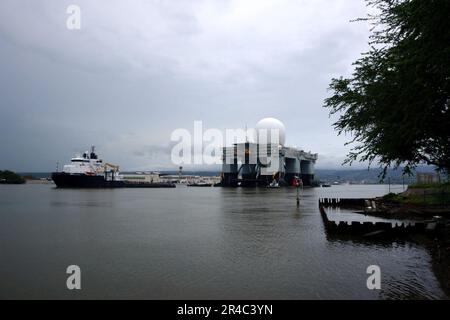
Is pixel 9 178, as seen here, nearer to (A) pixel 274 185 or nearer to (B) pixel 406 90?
(A) pixel 274 185

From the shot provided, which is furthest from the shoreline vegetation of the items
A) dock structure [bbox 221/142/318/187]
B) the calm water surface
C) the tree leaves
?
the tree leaves

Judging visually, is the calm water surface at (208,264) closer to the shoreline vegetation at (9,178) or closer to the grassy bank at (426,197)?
the grassy bank at (426,197)

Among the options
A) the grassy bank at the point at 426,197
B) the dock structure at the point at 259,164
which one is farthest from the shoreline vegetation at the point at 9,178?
the grassy bank at the point at 426,197

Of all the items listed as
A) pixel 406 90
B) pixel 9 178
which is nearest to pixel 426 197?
pixel 406 90

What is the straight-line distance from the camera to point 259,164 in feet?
469

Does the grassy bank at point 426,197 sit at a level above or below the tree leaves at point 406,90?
below

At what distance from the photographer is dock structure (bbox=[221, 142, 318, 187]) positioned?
137250 millimetres

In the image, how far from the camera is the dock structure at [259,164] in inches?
5404

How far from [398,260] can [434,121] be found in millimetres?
6368

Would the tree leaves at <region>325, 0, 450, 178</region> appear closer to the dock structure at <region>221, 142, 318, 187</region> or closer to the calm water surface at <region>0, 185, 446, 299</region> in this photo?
the calm water surface at <region>0, 185, 446, 299</region>

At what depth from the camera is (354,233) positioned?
21.5 meters

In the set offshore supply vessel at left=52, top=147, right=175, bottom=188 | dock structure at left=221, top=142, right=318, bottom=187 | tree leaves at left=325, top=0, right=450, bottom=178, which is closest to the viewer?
tree leaves at left=325, top=0, right=450, bottom=178
